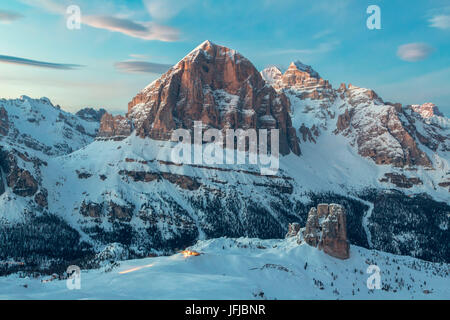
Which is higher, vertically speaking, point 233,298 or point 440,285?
point 233,298

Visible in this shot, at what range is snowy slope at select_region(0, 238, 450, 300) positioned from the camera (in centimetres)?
12500

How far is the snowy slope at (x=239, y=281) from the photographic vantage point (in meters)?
125

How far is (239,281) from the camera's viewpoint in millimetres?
144000

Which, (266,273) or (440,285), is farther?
(440,285)

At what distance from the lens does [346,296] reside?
161375mm
